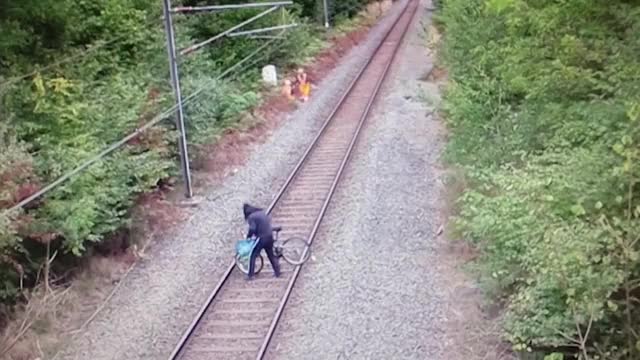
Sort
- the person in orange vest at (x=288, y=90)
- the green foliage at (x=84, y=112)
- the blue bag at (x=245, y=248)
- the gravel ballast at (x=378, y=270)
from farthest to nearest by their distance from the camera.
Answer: the person in orange vest at (x=288, y=90), the blue bag at (x=245, y=248), the green foliage at (x=84, y=112), the gravel ballast at (x=378, y=270)

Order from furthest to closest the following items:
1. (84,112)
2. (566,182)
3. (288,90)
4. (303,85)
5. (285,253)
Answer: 1. (303,85)
2. (288,90)
3. (84,112)
4. (285,253)
5. (566,182)

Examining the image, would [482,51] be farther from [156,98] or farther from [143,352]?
[143,352]

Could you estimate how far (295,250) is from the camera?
48.5 ft

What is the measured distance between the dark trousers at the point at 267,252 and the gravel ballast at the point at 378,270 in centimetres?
49

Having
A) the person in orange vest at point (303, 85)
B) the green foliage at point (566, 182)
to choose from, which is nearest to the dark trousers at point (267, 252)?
the green foliage at point (566, 182)

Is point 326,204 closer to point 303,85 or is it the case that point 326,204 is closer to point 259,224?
point 259,224

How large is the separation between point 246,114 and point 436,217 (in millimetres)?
10401

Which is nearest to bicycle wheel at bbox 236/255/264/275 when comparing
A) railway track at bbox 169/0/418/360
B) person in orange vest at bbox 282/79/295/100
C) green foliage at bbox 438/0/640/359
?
railway track at bbox 169/0/418/360

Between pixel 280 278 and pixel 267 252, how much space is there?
0.47 metres

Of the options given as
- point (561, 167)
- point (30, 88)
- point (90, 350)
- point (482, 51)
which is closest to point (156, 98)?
point (30, 88)

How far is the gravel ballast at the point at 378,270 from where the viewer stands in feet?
36.6

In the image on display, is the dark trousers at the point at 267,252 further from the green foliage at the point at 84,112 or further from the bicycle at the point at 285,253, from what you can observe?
the green foliage at the point at 84,112

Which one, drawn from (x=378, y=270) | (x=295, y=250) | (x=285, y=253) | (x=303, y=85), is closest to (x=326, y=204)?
(x=295, y=250)

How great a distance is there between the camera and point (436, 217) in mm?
16203
